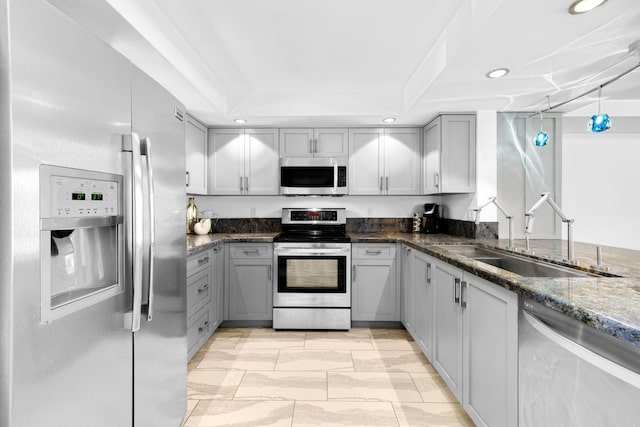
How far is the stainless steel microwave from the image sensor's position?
383cm

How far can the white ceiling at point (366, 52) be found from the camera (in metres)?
1.77

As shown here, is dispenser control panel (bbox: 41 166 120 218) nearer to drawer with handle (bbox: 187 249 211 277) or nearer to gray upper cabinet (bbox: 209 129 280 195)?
drawer with handle (bbox: 187 249 211 277)

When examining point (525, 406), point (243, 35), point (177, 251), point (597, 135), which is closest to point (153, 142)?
point (177, 251)

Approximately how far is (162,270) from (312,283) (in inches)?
84.9

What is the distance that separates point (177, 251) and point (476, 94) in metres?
2.56

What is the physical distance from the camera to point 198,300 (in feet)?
9.36

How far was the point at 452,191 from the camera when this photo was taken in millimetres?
3418

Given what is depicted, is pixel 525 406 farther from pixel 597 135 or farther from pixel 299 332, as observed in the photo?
pixel 597 135

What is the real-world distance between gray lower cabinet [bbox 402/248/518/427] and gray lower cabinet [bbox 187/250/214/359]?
1828mm

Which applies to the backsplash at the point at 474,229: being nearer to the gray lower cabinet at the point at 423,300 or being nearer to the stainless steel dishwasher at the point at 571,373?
the gray lower cabinet at the point at 423,300

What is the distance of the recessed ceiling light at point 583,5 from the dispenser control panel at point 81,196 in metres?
2.04

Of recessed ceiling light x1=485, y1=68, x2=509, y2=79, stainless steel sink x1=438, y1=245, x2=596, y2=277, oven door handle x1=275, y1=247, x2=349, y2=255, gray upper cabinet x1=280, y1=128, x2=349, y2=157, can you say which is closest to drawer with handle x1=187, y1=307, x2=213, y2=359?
oven door handle x1=275, y1=247, x2=349, y2=255

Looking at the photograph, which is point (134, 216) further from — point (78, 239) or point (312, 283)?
point (312, 283)

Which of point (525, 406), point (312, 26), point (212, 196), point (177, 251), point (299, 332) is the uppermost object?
point (312, 26)
